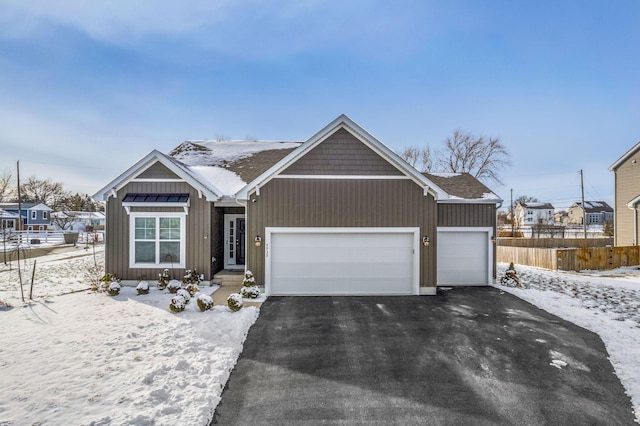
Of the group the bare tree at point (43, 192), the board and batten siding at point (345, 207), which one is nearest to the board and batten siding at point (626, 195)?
the board and batten siding at point (345, 207)

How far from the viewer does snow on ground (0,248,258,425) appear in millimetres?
3686

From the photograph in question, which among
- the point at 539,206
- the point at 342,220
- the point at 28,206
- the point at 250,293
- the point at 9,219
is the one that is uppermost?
the point at 539,206

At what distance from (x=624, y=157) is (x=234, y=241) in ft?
78.0

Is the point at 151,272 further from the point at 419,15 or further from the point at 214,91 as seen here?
the point at 419,15

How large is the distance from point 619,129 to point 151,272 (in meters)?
29.3

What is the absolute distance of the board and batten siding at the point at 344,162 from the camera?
30.8ft

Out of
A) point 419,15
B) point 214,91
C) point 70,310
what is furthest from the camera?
point 214,91

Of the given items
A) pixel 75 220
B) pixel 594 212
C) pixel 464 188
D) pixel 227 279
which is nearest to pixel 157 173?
pixel 227 279

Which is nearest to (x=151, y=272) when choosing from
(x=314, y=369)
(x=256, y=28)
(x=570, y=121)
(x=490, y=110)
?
(x=314, y=369)

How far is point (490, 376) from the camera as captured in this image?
4742mm

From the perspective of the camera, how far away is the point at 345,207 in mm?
9336

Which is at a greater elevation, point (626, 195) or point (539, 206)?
point (539, 206)

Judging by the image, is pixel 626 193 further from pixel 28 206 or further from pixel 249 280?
pixel 28 206

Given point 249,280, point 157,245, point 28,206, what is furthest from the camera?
point 28,206
